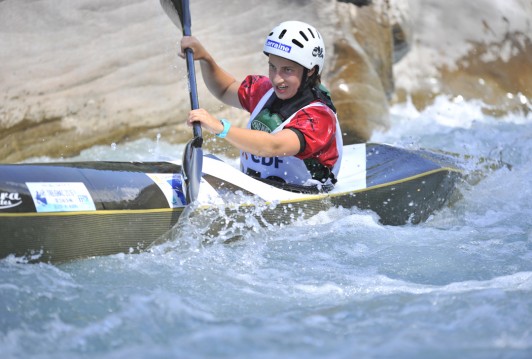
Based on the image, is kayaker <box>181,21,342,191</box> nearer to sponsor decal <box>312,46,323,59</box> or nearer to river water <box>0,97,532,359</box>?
sponsor decal <box>312,46,323,59</box>

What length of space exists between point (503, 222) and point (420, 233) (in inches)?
24.3

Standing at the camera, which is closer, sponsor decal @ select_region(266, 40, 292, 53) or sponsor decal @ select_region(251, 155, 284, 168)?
sponsor decal @ select_region(266, 40, 292, 53)

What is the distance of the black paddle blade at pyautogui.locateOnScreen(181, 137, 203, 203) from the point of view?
148 inches

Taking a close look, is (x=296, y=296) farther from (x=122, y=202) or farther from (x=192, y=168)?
(x=122, y=202)

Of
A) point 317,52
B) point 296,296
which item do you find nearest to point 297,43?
point 317,52

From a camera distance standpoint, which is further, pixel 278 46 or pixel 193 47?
pixel 193 47

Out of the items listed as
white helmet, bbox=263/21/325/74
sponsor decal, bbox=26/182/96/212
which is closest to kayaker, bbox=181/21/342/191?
white helmet, bbox=263/21/325/74

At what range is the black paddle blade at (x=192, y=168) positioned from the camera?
3750mm


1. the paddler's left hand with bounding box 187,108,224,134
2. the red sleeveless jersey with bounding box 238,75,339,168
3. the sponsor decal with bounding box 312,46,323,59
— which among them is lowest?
the red sleeveless jersey with bounding box 238,75,339,168

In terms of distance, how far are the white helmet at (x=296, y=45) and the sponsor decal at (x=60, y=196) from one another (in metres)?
1.26

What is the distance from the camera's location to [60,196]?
349cm

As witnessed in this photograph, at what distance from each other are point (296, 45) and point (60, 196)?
4.76 ft

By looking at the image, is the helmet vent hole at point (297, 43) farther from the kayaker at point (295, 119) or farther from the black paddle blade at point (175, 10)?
the black paddle blade at point (175, 10)

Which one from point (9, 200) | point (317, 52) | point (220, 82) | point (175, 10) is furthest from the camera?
point (220, 82)
